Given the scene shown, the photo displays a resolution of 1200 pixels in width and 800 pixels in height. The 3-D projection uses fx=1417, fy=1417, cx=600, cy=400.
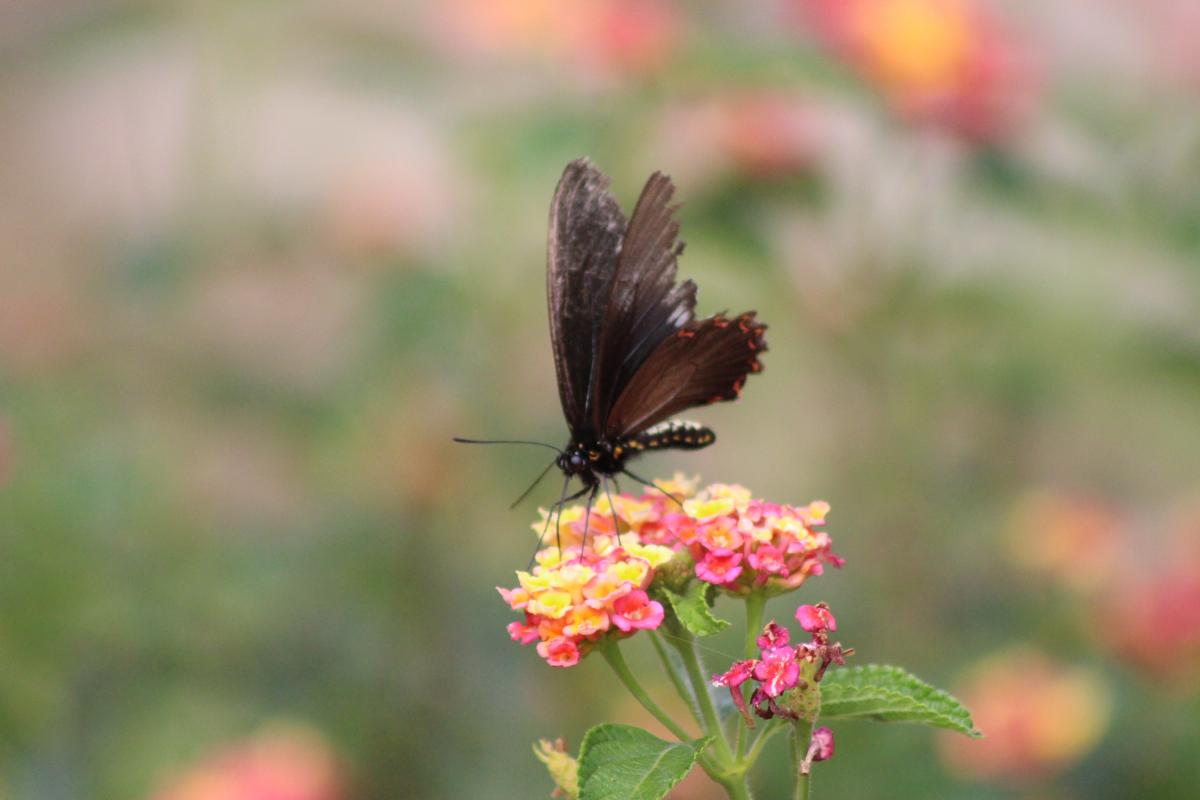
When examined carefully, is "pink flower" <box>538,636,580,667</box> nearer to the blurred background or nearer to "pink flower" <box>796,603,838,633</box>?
"pink flower" <box>796,603,838,633</box>

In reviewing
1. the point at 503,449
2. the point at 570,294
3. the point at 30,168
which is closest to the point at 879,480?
the point at 503,449

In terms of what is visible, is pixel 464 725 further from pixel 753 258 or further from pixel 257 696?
pixel 753 258

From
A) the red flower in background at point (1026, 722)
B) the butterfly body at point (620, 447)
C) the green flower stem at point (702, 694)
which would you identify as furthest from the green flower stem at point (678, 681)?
the red flower in background at point (1026, 722)

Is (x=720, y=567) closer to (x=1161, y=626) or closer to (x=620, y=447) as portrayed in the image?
(x=620, y=447)

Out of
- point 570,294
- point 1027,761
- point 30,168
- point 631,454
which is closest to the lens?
point 570,294

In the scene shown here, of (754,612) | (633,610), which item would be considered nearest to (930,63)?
(754,612)

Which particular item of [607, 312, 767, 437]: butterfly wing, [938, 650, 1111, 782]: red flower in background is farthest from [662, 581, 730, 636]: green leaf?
[938, 650, 1111, 782]: red flower in background

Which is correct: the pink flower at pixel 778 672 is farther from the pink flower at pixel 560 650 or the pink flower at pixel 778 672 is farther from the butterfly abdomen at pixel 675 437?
the butterfly abdomen at pixel 675 437
